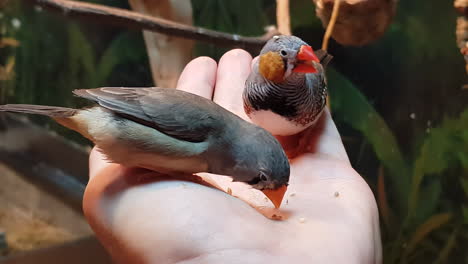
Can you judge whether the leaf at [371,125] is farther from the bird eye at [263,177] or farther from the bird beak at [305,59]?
the bird eye at [263,177]

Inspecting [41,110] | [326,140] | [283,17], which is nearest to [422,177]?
[326,140]

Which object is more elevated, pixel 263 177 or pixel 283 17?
pixel 283 17

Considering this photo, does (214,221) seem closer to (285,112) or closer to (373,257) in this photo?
(373,257)

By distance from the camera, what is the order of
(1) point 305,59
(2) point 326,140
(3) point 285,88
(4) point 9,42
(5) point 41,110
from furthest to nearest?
(4) point 9,42
(2) point 326,140
(3) point 285,88
(1) point 305,59
(5) point 41,110

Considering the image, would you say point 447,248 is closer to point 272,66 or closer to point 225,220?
point 272,66

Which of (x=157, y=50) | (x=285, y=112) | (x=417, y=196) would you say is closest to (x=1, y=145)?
(x=157, y=50)

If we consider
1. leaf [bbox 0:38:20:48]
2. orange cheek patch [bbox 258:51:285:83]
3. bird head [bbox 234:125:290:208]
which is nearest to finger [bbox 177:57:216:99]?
orange cheek patch [bbox 258:51:285:83]

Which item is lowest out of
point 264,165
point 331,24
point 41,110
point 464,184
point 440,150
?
point 464,184
